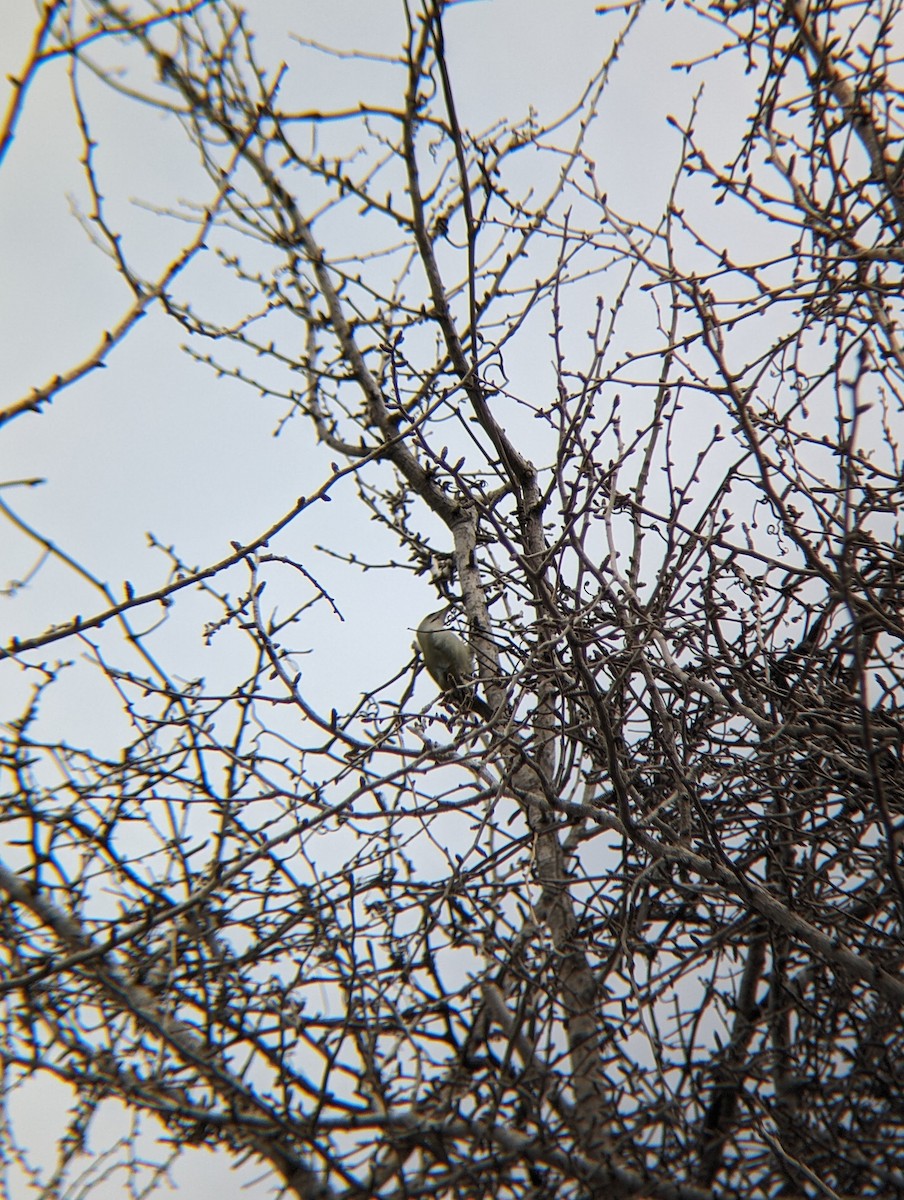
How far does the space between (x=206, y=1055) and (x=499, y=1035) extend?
1.17 metres

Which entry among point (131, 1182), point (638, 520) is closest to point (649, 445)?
point (638, 520)

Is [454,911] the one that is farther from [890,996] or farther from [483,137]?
Answer: [483,137]

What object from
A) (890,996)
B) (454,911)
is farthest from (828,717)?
(454,911)

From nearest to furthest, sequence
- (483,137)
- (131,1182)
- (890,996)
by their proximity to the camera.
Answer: (890,996) → (131,1182) → (483,137)

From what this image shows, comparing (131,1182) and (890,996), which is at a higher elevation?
(131,1182)

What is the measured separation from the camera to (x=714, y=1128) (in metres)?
3.52

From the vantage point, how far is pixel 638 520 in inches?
137

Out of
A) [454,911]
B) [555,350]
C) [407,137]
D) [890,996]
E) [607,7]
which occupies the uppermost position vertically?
[607,7]

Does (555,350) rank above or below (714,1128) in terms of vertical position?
above

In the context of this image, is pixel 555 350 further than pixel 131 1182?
No

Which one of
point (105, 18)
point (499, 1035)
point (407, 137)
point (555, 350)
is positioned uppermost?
point (407, 137)

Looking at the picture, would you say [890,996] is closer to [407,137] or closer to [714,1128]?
[714,1128]

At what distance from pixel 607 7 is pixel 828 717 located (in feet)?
9.11

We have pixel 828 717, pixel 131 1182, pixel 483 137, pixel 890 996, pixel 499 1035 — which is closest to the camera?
pixel 890 996
